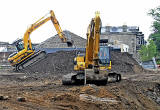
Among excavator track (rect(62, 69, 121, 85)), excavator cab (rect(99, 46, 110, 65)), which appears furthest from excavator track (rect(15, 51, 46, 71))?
excavator track (rect(62, 69, 121, 85))

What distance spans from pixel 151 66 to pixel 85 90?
38.0m

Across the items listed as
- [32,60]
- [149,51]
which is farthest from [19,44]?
[149,51]

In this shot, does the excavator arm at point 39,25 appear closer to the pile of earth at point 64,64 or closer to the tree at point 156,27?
the pile of earth at point 64,64

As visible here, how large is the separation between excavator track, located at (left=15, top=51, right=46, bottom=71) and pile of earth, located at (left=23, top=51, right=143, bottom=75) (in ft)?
1.36

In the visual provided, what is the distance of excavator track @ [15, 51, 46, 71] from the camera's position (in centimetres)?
2985

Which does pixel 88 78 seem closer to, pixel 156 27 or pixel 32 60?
pixel 32 60

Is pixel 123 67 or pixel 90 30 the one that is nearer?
pixel 90 30

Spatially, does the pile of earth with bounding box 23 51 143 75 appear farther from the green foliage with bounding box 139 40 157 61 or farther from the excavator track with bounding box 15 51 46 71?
the green foliage with bounding box 139 40 157 61

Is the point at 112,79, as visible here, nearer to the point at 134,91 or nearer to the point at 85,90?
the point at 134,91

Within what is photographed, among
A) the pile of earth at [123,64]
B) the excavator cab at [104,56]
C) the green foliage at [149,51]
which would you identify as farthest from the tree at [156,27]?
the excavator cab at [104,56]

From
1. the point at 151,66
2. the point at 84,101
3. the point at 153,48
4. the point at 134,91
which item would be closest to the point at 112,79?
the point at 134,91

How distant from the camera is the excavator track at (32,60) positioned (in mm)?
29852

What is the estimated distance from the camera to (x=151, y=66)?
47.3m

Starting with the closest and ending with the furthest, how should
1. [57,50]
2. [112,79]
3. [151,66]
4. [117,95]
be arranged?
[117,95], [112,79], [57,50], [151,66]
